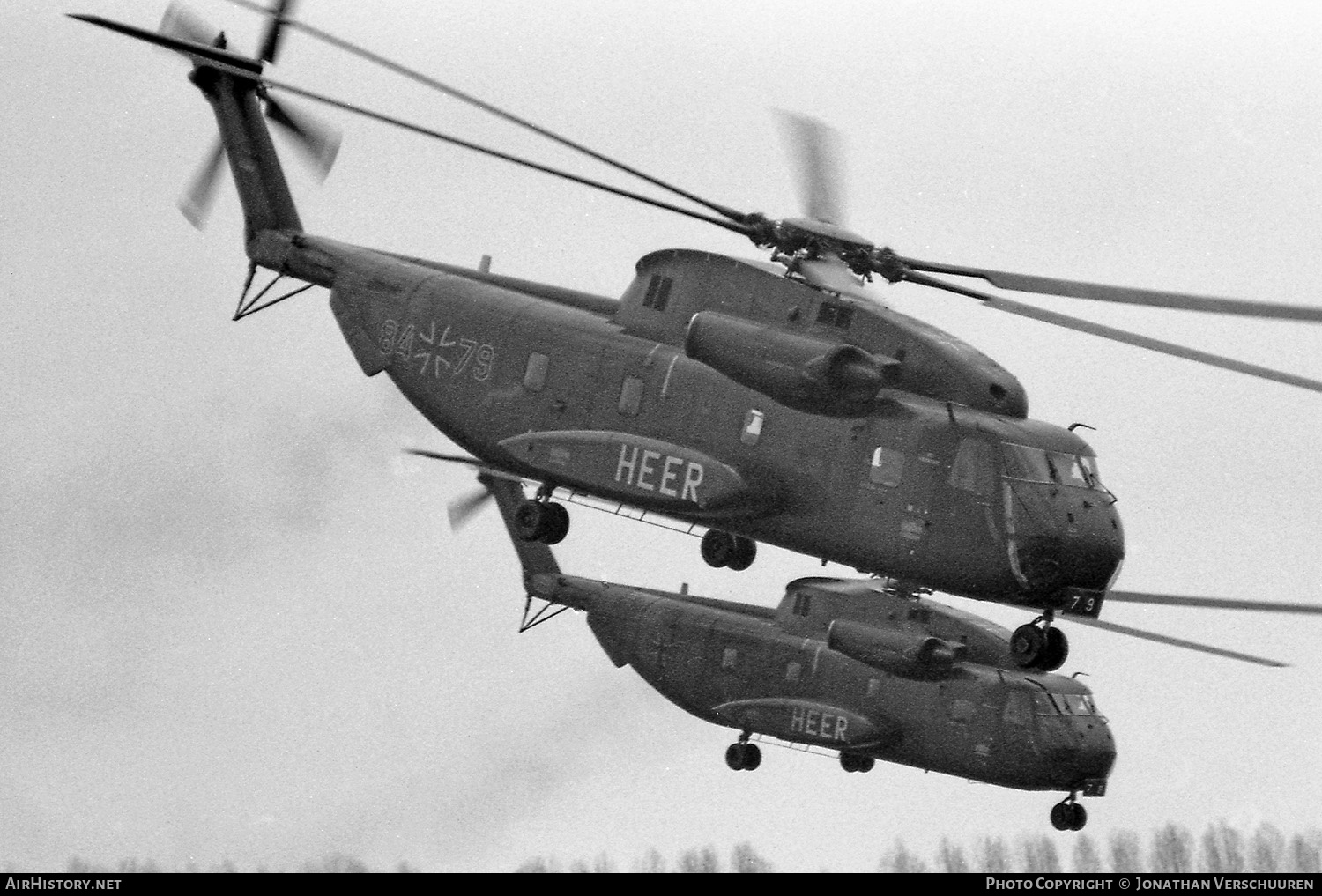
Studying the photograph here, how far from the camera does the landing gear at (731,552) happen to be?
105 ft

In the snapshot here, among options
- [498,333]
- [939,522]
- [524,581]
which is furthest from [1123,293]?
[524,581]

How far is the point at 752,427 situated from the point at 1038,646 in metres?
4.93

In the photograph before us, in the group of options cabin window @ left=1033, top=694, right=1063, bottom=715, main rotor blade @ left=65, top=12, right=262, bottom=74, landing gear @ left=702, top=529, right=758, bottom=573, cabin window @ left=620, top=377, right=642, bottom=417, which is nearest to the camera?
main rotor blade @ left=65, top=12, right=262, bottom=74

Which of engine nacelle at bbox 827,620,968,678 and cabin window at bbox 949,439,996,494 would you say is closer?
cabin window at bbox 949,439,996,494

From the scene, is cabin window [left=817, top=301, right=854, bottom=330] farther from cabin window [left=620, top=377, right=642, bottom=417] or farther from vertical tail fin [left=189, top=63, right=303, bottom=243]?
vertical tail fin [left=189, top=63, right=303, bottom=243]

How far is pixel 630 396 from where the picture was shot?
96.1 feet

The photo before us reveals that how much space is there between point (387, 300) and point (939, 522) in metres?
10.4

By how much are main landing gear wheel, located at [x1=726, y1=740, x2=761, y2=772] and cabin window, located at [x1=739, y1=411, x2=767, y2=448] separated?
18.1 meters

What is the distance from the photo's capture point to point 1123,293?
73.3 ft

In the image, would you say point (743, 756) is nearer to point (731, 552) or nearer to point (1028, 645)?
point (731, 552)


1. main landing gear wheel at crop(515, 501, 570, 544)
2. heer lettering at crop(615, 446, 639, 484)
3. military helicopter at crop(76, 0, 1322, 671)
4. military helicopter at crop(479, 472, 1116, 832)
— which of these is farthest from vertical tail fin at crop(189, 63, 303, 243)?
heer lettering at crop(615, 446, 639, 484)

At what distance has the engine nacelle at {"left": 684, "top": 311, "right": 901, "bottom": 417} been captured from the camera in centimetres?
2664

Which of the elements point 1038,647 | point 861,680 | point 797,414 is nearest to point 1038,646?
point 1038,647
